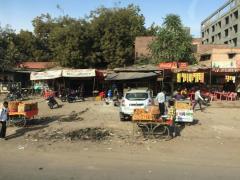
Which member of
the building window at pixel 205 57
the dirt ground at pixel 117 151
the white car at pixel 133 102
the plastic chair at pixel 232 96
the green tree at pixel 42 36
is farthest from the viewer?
the green tree at pixel 42 36

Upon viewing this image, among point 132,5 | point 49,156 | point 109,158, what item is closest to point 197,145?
point 109,158

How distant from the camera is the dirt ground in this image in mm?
8945

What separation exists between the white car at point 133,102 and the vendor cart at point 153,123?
3.21 metres

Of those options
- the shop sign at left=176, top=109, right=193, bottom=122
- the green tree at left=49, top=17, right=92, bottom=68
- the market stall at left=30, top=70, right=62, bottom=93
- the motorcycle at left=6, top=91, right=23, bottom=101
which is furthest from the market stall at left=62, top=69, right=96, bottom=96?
the shop sign at left=176, top=109, right=193, bottom=122

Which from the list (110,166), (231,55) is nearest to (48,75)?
(110,166)

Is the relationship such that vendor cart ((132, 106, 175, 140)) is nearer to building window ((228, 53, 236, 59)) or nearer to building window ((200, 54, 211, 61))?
building window ((228, 53, 236, 59))

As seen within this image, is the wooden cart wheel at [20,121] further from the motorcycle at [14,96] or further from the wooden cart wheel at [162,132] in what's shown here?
the motorcycle at [14,96]

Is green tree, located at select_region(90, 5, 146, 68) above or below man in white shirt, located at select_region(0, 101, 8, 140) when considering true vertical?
above

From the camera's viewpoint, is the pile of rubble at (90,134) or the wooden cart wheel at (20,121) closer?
the pile of rubble at (90,134)

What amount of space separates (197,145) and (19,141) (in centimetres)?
643

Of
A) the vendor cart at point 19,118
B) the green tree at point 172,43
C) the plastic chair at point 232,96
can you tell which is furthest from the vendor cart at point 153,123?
the green tree at point 172,43

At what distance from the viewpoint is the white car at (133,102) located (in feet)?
58.2

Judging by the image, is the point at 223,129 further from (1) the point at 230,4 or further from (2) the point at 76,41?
(1) the point at 230,4

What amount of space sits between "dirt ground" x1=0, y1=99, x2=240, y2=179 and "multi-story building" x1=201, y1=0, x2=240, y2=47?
54.3 metres
